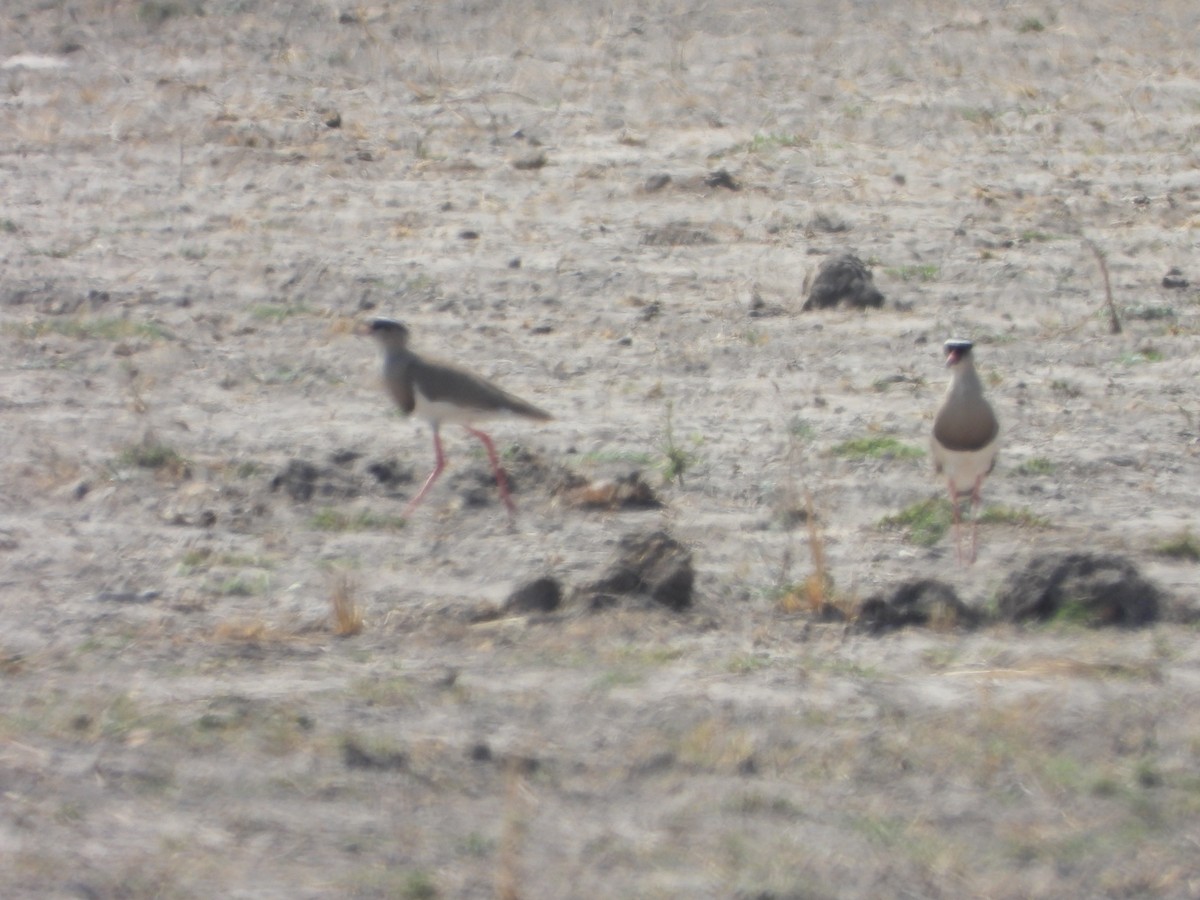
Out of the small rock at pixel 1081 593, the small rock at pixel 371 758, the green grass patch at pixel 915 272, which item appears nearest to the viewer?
the small rock at pixel 371 758

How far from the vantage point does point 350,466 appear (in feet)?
25.3

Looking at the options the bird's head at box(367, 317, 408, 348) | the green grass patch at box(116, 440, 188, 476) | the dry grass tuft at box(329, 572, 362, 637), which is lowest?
the dry grass tuft at box(329, 572, 362, 637)

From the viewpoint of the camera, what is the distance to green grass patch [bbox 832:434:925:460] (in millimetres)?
7625

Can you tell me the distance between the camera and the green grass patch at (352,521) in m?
7.12

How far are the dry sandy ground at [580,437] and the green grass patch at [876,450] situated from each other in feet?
0.19

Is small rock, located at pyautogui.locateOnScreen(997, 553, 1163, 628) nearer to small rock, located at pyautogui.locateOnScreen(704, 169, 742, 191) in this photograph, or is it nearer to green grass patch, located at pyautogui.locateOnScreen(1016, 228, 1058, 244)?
green grass patch, located at pyautogui.locateOnScreen(1016, 228, 1058, 244)

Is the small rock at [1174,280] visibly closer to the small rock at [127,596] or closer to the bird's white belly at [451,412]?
the bird's white belly at [451,412]

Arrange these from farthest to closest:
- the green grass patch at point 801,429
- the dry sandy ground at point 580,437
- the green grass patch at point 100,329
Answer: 1. the green grass patch at point 100,329
2. the green grass patch at point 801,429
3. the dry sandy ground at point 580,437

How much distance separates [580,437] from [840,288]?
2.00m

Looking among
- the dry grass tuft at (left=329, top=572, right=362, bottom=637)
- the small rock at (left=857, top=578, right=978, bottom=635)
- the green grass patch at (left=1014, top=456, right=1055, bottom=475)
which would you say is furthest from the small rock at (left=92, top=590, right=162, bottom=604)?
the green grass patch at (left=1014, top=456, right=1055, bottom=475)

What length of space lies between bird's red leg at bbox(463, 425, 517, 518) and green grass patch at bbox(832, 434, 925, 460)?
134 centimetres

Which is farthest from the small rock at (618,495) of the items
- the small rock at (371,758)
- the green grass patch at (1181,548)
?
the small rock at (371,758)

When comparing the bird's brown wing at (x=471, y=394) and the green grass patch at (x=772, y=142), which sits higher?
the green grass patch at (x=772, y=142)

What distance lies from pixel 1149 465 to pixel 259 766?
3.98 m
